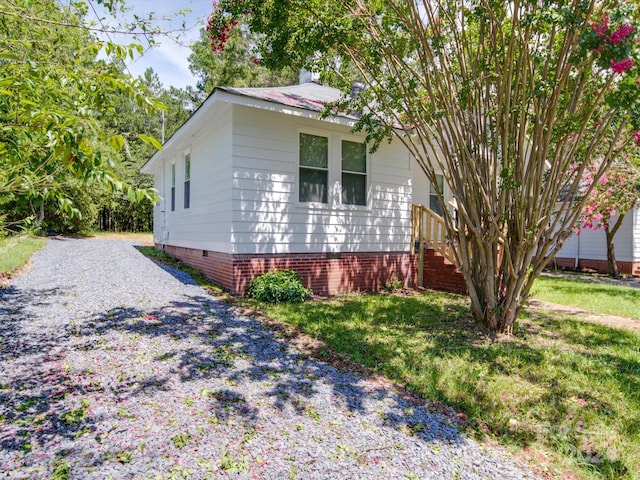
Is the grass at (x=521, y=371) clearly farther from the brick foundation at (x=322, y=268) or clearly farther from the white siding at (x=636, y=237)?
the white siding at (x=636, y=237)

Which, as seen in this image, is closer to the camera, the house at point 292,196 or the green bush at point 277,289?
the green bush at point 277,289

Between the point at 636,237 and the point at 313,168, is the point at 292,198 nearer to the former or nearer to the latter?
the point at 313,168

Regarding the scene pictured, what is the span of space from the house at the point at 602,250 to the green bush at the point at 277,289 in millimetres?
12571

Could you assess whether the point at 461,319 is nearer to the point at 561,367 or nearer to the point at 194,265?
the point at 561,367

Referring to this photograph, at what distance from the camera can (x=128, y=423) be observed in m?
2.70

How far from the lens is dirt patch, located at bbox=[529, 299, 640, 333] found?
5891 mm

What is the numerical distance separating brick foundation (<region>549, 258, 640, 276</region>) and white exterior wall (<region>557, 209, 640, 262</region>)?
0.46ft

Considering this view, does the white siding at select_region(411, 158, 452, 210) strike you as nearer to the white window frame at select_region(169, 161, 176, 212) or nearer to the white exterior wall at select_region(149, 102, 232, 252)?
the white exterior wall at select_region(149, 102, 232, 252)

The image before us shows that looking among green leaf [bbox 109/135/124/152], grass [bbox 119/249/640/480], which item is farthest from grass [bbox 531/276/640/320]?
green leaf [bbox 109/135/124/152]

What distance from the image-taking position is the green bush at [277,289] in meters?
6.56

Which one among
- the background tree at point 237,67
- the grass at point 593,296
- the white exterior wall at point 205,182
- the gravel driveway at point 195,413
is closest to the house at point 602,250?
the grass at point 593,296

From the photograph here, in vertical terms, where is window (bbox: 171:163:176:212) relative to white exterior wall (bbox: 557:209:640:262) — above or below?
above

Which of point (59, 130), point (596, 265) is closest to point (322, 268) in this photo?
point (59, 130)

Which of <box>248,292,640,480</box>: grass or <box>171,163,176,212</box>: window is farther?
<box>171,163,176,212</box>: window
